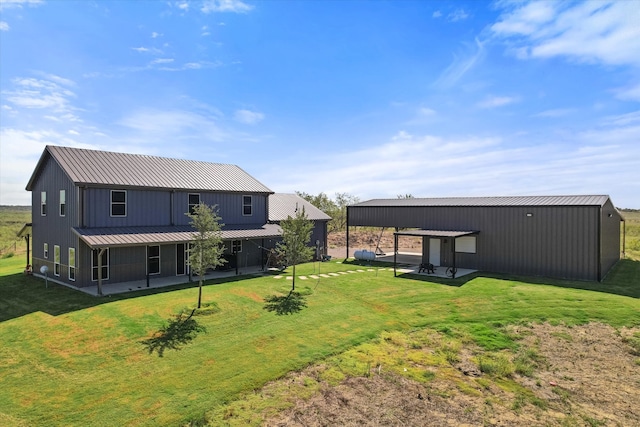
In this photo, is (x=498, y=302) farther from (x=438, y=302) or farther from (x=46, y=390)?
(x=46, y=390)

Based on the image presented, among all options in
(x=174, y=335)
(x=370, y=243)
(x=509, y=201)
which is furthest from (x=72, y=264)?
(x=370, y=243)

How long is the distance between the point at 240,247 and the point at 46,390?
16.7 meters

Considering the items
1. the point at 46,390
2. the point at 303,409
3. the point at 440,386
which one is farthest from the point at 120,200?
the point at 440,386

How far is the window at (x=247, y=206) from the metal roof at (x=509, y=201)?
1010 cm

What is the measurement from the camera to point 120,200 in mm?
20516

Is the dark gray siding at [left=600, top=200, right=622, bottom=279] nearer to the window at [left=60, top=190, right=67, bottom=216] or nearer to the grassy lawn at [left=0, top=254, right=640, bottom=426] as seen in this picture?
the grassy lawn at [left=0, top=254, right=640, bottom=426]

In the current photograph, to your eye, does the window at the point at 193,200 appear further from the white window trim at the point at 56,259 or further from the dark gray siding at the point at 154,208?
the white window trim at the point at 56,259

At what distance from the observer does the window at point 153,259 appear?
2096 cm

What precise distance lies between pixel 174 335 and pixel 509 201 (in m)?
22.6

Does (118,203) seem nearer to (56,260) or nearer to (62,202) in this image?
(62,202)

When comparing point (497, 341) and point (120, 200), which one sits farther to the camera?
point (120, 200)

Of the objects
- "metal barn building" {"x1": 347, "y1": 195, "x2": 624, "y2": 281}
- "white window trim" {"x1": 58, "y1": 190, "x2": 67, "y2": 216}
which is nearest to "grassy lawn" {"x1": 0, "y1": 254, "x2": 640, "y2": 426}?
Answer: "metal barn building" {"x1": 347, "y1": 195, "x2": 624, "y2": 281}

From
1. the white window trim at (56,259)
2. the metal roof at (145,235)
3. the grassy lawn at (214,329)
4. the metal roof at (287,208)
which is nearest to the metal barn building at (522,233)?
the grassy lawn at (214,329)

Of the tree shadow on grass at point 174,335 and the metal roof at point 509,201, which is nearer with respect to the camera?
the tree shadow on grass at point 174,335
